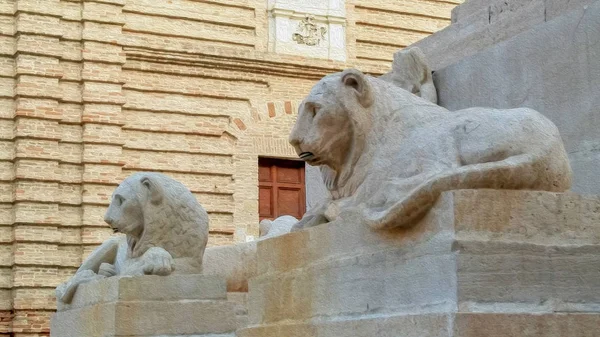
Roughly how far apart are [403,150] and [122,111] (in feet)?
37.8

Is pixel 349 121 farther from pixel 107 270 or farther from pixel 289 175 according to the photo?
pixel 289 175

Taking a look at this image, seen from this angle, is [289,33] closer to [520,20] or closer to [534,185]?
→ [520,20]

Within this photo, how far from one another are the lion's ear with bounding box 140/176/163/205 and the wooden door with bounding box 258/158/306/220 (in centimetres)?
984

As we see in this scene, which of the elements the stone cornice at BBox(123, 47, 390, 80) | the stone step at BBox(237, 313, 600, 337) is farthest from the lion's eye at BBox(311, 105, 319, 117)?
the stone cornice at BBox(123, 47, 390, 80)

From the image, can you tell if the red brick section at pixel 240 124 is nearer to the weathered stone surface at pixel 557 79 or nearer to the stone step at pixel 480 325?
the weathered stone surface at pixel 557 79

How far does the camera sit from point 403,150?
3.94 m

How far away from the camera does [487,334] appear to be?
10.2 ft

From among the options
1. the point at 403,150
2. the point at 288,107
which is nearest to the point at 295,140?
the point at 403,150

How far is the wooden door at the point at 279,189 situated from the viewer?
15.8 m

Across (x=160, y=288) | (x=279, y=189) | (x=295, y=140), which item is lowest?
(x=160, y=288)

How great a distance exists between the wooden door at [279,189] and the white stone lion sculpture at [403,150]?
36.9ft

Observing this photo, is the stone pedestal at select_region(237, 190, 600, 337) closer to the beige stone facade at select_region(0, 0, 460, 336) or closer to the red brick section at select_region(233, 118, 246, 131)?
the beige stone facade at select_region(0, 0, 460, 336)

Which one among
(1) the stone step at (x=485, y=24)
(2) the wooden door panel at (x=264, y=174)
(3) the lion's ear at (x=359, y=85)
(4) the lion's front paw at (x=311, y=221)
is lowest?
(4) the lion's front paw at (x=311, y=221)

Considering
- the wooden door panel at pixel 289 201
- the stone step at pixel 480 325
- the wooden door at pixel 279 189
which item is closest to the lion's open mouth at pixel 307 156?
the stone step at pixel 480 325
